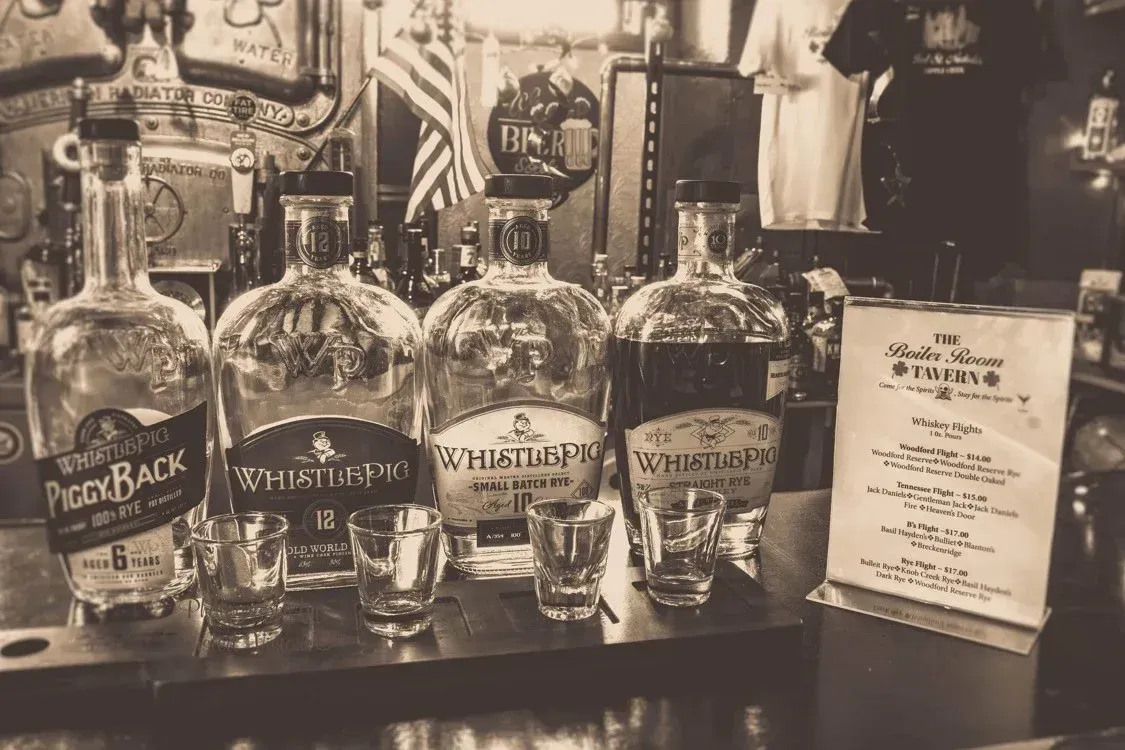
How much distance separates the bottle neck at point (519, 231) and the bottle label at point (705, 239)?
0.15 metres

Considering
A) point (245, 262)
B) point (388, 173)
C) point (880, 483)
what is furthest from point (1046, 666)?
point (388, 173)

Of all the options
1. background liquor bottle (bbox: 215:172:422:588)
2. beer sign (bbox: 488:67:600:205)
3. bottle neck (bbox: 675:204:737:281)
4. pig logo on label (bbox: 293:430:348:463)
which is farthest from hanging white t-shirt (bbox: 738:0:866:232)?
pig logo on label (bbox: 293:430:348:463)

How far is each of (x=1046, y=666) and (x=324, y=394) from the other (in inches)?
24.7

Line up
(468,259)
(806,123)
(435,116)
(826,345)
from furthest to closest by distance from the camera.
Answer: (806,123) < (826,345) < (435,116) < (468,259)

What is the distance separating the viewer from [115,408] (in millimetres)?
717

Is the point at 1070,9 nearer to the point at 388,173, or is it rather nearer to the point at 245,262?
the point at 388,173

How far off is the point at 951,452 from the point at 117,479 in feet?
2.18

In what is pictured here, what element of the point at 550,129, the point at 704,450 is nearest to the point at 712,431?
the point at 704,450

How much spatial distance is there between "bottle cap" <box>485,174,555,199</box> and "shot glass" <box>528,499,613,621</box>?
0.27m

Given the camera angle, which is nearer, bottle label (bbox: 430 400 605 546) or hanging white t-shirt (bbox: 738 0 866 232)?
bottle label (bbox: 430 400 605 546)

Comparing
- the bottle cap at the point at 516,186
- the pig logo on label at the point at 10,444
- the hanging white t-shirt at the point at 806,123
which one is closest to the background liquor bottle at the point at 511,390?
the bottle cap at the point at 516,186

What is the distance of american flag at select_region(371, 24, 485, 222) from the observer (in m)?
2.53

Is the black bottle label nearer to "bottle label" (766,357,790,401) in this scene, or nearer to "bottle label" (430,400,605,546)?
"bottle label" (430,400,605,546)

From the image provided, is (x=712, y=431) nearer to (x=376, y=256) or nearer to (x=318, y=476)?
(x=318, y=476)
